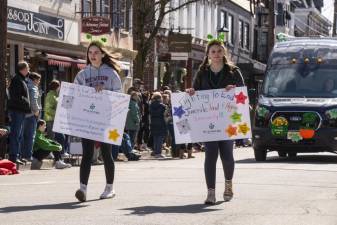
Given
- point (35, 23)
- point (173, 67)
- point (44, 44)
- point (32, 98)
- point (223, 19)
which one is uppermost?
point (223, 19)

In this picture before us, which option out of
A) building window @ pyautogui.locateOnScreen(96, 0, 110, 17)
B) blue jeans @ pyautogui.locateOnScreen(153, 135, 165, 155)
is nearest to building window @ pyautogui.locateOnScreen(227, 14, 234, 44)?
building window @ pyautogui.locateOnScreen(96, 0, 110, 17)

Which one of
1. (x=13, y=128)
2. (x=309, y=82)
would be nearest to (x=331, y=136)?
(x=309, y=82)

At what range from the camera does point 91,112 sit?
1206 centimetres

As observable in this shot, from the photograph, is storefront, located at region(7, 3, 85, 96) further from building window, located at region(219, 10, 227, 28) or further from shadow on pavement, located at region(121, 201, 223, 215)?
building window, located at region(219, 10, 227, 28)

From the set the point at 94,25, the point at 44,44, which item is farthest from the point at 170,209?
the point at 94,25

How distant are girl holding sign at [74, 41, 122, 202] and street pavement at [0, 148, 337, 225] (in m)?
0.33

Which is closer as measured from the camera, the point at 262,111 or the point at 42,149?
the point at 42,149

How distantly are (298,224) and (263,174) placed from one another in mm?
6944

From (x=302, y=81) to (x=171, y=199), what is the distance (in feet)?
36.5

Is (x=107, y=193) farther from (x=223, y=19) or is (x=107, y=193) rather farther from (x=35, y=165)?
(x=223, y=19)

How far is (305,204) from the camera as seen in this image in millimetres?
11344

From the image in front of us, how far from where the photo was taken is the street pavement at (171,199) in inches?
389

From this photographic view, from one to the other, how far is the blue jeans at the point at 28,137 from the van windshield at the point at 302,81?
5544 mm

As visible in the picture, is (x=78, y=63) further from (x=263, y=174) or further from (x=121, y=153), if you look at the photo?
(x=263, y=174)
